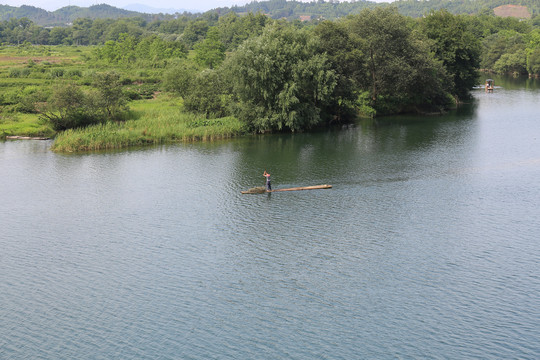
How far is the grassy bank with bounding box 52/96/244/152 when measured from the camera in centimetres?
6706

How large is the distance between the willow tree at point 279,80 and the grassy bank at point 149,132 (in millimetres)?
3992

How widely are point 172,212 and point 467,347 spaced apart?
26.6 m

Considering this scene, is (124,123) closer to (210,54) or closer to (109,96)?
(109,96)

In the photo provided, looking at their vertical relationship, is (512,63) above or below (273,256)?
above

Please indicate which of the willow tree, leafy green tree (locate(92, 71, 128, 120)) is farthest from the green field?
the willow tree

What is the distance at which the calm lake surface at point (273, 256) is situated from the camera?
27.2 metres

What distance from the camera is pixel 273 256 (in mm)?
36188

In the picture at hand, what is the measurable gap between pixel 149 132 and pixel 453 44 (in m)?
58.3

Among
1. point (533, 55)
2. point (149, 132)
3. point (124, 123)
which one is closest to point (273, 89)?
point (149, 132)

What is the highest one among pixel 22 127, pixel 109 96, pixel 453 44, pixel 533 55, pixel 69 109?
pixel 533 55

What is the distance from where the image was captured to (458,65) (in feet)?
325

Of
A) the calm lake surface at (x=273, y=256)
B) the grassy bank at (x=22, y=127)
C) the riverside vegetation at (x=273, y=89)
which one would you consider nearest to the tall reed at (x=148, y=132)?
the riverside vegetation at (x=273, y=89)

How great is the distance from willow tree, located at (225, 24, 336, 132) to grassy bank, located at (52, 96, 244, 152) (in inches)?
157

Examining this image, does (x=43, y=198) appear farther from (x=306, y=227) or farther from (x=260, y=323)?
(x=260, y=323)
